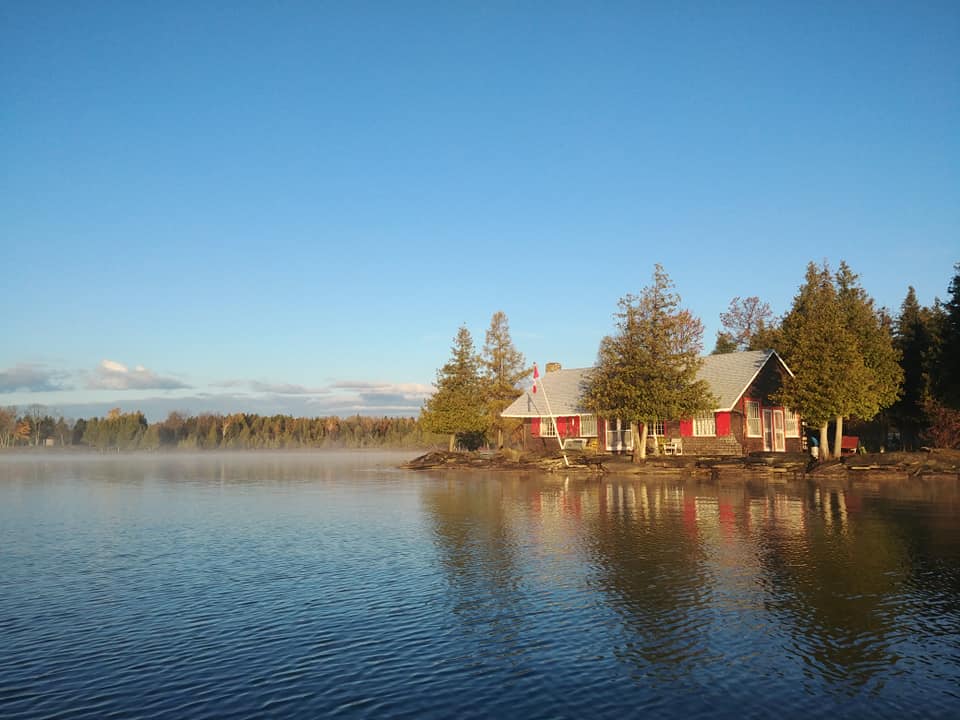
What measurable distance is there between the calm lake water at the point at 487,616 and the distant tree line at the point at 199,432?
146 meters

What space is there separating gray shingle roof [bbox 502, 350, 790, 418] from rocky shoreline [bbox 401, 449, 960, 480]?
5.11 m

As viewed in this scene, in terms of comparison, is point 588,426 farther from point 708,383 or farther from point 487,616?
point 487,616

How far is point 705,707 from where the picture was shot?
9.53 meters

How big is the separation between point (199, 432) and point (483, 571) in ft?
623

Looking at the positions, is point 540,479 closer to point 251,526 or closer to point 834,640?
point 251,526

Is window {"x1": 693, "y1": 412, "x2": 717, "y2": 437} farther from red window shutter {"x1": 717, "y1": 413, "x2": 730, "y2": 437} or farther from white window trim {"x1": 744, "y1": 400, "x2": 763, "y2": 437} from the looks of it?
white window trim {"x1": 744, "y1": 400, "x2": 763, "y2": 437}

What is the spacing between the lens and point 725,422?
52.8m

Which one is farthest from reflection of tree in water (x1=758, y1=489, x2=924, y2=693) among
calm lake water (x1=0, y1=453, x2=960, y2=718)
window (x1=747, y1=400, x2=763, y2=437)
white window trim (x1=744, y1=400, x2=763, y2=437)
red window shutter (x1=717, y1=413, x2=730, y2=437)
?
window (x1=747, y1=400, x2=763, y2=437)

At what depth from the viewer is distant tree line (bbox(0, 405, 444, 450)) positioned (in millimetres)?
178125

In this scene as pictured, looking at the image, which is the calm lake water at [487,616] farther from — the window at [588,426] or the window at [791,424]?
the window at [588,426]

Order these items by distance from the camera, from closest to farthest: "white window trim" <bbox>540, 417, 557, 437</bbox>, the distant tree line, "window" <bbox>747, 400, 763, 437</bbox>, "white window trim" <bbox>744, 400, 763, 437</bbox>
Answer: "white window trim" <bbox>744, 400, 763, 437</bbox> < "window" <bbox>747, 400, 763, 437</bbox> < "white window trim" <bbox>540, 417, 557, 437</bbox> < the distant tree line

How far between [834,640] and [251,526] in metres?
20.0

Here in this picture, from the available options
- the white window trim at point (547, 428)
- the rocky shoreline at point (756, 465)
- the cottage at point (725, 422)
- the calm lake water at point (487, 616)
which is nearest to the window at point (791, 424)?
the cottage at point (725, 422)

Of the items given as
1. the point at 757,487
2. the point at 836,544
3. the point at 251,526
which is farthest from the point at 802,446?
the point at 251,526
